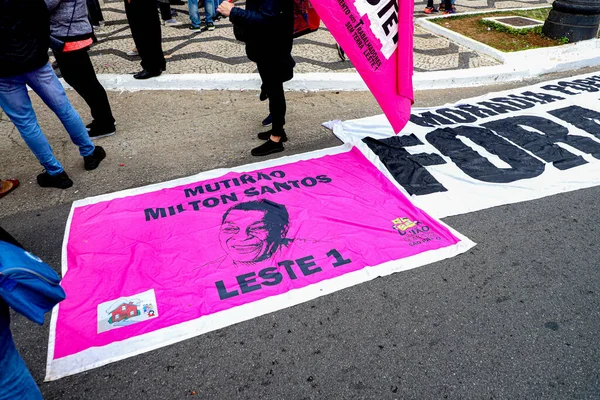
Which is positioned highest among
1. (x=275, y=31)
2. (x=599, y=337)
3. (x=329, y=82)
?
(x=275, y=31)

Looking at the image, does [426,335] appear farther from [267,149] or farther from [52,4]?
[52,4]

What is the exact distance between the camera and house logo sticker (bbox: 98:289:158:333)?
2.20 m

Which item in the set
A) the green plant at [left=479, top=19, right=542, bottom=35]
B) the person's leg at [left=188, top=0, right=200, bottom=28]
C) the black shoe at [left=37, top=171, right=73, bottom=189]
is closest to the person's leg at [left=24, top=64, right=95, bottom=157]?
the black shoe at [left=37, top=171, right=73, bottom=189]

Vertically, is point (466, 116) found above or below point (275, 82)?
below

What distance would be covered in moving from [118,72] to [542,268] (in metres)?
5.58

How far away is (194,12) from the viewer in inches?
286

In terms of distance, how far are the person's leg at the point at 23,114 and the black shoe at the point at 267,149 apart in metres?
1.70

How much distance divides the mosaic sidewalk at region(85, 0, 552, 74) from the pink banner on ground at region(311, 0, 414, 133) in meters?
2.89

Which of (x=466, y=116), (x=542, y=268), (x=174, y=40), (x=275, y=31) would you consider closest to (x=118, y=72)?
(x=174, y=40)

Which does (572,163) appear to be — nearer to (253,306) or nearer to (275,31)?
(275,31)

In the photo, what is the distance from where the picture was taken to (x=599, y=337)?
6.87 ft

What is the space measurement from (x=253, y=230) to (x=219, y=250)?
0.96 ft

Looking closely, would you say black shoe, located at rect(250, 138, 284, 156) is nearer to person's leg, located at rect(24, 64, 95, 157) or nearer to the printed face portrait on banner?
the printed face portrait on banner

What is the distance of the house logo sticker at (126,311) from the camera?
2203 millimetres
